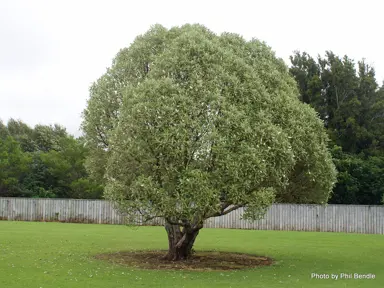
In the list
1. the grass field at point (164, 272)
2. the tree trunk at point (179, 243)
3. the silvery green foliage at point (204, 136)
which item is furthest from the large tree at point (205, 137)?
the grass field at point (164, 272)

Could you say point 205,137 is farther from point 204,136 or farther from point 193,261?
point 193,261

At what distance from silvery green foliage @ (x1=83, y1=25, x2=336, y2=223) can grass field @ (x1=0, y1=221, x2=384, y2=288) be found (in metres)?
2.27

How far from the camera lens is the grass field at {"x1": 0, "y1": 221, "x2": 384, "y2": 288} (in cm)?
1778

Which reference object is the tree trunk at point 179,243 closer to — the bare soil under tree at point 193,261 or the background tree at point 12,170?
the bare soil under tree at point 193,261

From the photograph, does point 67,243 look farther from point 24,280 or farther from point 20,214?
point 20,214

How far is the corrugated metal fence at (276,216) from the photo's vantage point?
4616 cm

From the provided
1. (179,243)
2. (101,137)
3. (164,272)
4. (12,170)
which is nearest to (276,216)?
(179,243)

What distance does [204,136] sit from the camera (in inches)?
771

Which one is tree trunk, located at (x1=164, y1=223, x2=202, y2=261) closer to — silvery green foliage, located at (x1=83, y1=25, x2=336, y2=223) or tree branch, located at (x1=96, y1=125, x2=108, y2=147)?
silvery green foliage, located at (x1=83, y1=25, x2=336, y2=223)

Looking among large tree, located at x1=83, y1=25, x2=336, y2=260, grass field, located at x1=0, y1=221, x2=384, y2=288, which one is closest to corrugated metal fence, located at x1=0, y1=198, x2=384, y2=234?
grass field, located at x1=0, y1=221, x2=384, y2=288

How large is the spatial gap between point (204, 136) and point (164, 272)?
16.2ft

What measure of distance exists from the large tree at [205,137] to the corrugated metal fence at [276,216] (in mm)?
24753

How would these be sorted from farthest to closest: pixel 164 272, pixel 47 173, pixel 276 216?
1. pixel 47 173
2. pixel 276 216
3. pixel 164 272

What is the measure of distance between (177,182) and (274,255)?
9426mm
